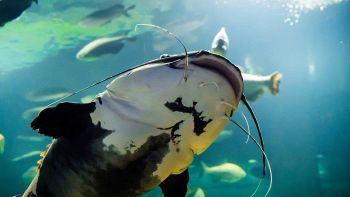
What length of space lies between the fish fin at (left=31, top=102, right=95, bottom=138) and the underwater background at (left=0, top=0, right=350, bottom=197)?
Answer: 857cm

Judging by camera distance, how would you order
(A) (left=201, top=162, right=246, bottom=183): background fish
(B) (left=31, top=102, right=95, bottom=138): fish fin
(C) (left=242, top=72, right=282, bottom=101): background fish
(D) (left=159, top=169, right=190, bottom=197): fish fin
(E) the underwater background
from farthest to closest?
(E) the underwater background, (A) (left=201, top=162, right=246, bottom=183): background fish, (C) (left=242, top=72, right=282, bottom=101): background fish, (D) (left=159, top=169, right=190, bottom=197): fish fin, (B) (left=31, top=102, right=95, bottom=138): fish fin

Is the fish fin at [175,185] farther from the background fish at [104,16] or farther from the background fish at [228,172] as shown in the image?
the background fish at [228,172]

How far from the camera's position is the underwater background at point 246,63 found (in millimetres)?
12109

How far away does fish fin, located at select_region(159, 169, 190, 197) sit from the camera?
88.6 inches

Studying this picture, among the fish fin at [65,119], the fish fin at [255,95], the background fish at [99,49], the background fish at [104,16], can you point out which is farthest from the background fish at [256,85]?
the fish fin at [65,119]

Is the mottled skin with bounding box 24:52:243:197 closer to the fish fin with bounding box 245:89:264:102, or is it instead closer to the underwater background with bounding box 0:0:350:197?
the fish fin with bounding box 245:89:264:102

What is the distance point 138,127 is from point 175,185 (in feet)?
2.19

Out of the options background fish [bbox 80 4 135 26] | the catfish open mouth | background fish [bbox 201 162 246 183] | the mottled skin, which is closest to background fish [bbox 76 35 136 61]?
background fish [bbox 80 4 135 26]

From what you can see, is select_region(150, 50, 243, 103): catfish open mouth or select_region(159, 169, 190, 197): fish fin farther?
select_region(159, 169, 190, 197): fish fin

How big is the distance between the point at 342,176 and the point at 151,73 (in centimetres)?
1744

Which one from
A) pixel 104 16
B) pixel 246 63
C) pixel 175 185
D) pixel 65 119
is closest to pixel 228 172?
pixel 104 16

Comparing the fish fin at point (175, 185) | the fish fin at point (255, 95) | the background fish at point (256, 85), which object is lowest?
the fish fin at point (255, 95)

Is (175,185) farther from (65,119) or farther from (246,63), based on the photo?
(246,63)

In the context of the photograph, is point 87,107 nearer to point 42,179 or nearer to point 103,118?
point 103,118
